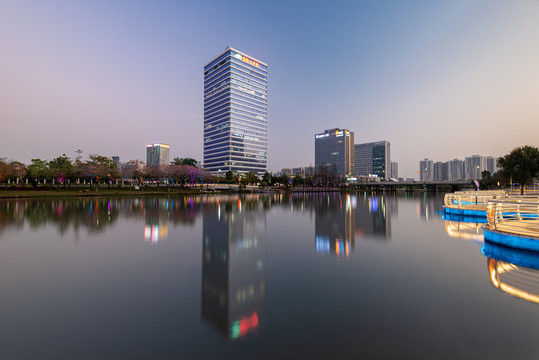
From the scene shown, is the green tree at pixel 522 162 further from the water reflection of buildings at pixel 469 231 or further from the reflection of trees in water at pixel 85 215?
the reflection of trees in water at pixel 85 215

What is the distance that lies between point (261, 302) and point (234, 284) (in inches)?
50.8

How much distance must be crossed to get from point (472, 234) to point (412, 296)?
11.2 meters

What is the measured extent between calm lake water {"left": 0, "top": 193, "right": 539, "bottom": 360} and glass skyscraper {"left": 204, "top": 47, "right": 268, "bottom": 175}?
467ft

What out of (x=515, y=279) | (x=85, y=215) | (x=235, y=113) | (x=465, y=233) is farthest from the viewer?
(x=235, y=113)

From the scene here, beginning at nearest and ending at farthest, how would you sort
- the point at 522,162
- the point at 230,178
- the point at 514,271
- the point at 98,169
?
the point at 514,271 → the point at 522,162 → the point at 98,169 → the point at 230,178

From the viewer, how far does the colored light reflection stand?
14.8ft

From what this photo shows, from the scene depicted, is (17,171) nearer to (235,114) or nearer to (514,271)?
(514,271)

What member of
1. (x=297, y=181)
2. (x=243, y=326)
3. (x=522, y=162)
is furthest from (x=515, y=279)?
(x=297, y=181)

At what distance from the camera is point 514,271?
7.84m

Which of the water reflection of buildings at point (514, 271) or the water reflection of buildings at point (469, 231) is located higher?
the water reflection of buildings at point (514, 271)

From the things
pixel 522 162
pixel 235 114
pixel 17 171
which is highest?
pixel 235 114

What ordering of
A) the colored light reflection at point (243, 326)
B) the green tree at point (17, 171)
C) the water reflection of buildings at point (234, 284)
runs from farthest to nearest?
the green tree at point (17, 171), the water reflection of buildings at point (234, 284), the colored light reflection at point (243, 326)

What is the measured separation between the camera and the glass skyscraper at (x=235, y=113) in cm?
15211

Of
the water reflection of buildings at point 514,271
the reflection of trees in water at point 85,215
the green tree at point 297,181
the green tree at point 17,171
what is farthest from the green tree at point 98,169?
the green tree at point 297,181
